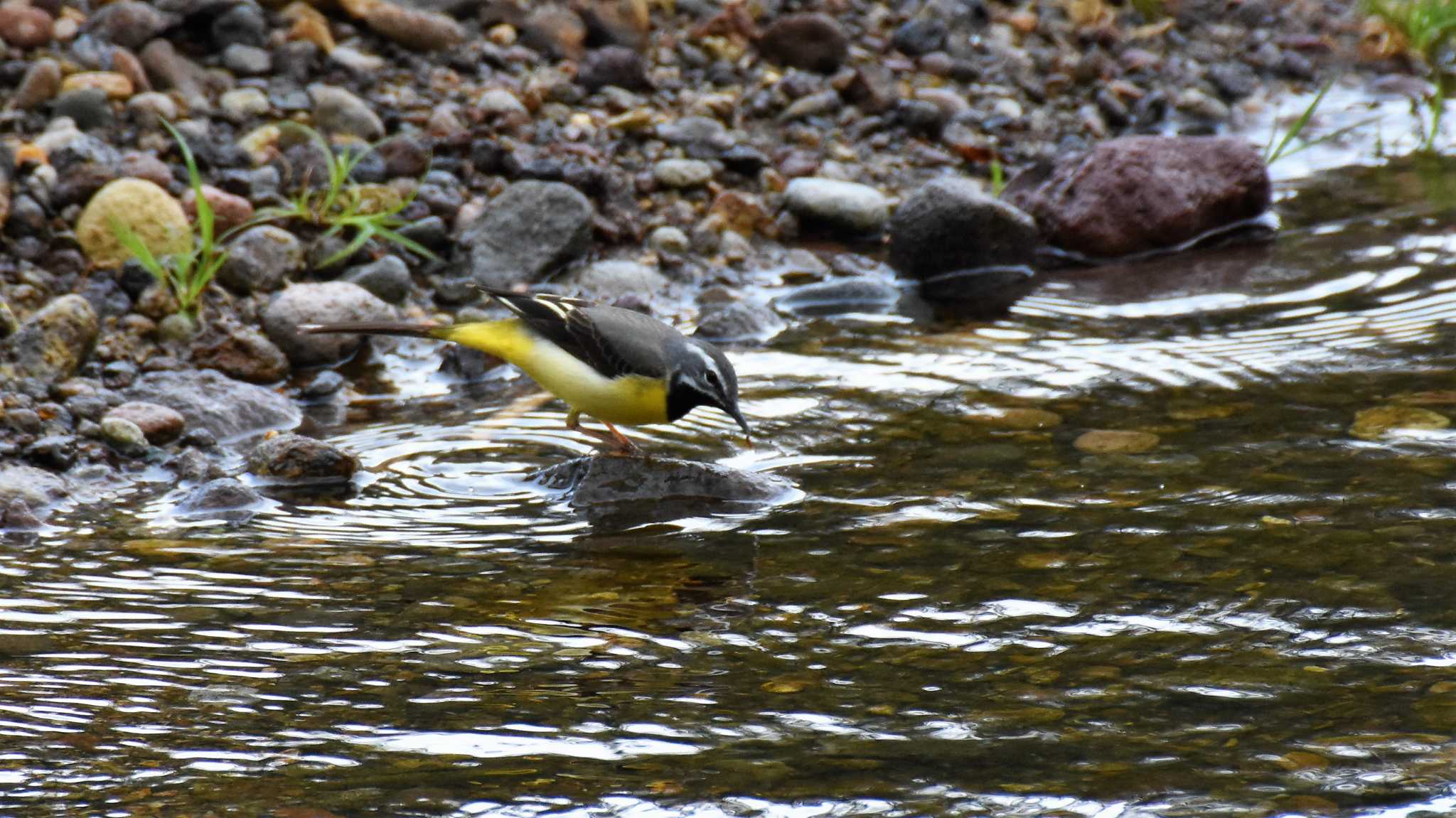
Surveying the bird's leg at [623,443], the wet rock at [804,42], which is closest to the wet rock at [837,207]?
the wet rock at [804,42]

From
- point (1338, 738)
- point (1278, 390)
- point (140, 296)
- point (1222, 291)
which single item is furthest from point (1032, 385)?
point (140, 296)

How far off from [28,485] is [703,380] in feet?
8.71

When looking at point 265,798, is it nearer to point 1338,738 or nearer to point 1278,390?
point 1338,738

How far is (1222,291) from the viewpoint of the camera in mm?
8578

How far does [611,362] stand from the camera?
6.38 m

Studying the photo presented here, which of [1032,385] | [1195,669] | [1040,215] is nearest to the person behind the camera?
[1195,669]

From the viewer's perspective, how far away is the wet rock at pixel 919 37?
484 inches

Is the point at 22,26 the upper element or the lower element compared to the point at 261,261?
upper

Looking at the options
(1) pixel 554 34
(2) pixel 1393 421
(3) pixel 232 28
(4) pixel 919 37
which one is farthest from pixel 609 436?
(4) pixel 919 37

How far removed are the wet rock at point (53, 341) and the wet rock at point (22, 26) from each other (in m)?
2.95

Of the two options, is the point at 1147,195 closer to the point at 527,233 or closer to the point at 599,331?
the point at 527,233

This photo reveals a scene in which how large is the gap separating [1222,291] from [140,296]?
225 inches

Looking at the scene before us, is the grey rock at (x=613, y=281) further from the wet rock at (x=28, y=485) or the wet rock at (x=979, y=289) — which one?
the wet rock at (x=28, y=485)

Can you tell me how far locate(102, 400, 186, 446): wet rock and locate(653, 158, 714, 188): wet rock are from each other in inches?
155
